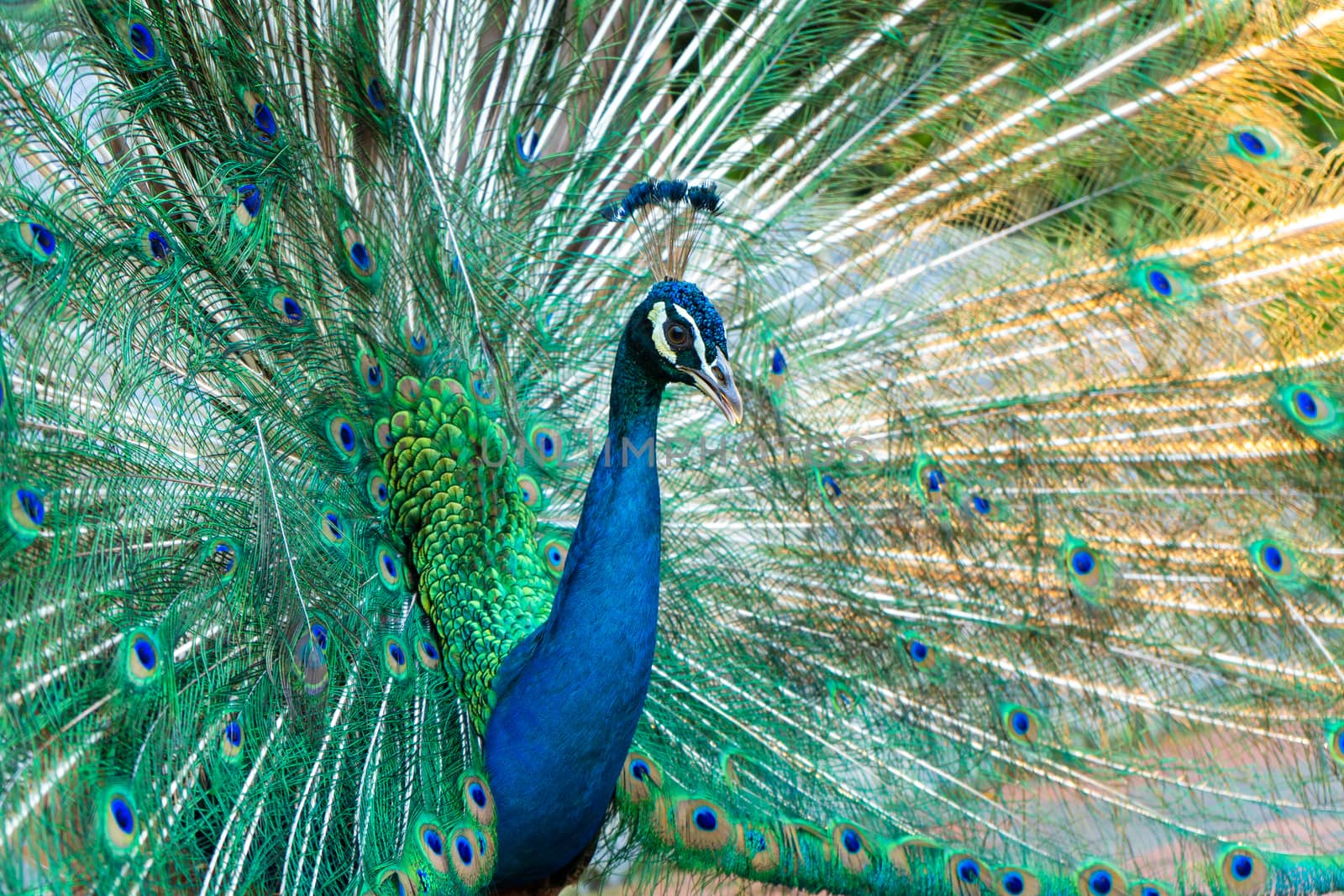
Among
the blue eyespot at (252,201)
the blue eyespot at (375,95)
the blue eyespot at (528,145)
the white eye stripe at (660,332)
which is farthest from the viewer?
the blue eyespot at (528,145)

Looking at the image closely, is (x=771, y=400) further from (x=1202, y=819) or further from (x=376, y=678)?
(x=1202, y=819)

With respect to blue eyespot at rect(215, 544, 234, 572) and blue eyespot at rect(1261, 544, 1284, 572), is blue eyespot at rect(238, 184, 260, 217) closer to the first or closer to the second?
blue eyespot at rect(215, 544, 234, 572)

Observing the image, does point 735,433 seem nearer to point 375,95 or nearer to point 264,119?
point 375,95

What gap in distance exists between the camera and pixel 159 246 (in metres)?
1.51

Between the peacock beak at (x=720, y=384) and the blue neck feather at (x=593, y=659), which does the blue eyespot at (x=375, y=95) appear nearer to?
the blue neck feather at (x=593, y=659)

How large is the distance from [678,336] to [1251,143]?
121cm

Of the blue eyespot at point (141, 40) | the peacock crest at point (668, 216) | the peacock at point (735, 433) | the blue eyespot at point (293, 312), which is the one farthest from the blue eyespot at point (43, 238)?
the peacock crest at point (668, 216)

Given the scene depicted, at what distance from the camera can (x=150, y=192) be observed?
1517mm

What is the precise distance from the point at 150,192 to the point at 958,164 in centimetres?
134

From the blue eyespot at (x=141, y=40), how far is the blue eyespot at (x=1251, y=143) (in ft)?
5.60

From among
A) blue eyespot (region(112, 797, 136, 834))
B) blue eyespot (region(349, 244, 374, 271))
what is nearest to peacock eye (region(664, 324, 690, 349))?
blue eyespot (region(349, 244, 374, 271))

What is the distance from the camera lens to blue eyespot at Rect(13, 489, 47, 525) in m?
1.28

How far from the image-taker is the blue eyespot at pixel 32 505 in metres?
1.28

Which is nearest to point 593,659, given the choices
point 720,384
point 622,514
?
point 622,514
